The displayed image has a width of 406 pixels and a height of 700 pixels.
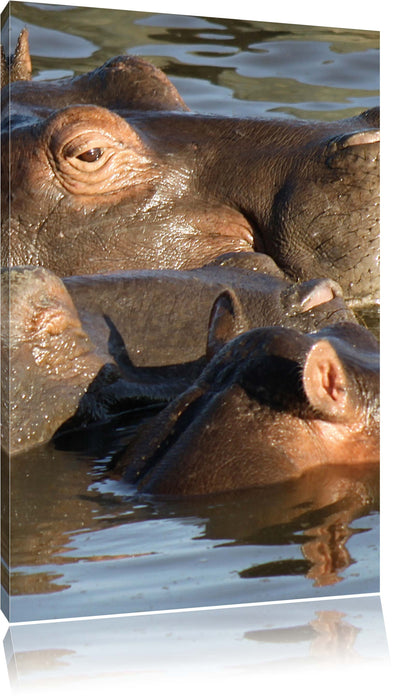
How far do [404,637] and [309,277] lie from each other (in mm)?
2174

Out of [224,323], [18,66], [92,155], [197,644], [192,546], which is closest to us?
[197,644]

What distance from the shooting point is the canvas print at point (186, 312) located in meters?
4.64

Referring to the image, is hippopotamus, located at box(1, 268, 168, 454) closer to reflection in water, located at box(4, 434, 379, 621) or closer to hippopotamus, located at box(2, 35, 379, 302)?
reflection in water, located at box(4, 434, 379, 621)

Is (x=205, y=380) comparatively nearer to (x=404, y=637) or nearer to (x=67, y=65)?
(x=404, y=637)

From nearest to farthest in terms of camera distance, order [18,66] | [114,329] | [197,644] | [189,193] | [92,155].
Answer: [197,644] < [114,329] < [92,155] < [189,193] < [18,66]

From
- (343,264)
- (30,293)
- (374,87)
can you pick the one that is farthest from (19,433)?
(374,87)

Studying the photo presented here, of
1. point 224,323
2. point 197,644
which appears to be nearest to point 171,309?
point 224,323

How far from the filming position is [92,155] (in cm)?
648

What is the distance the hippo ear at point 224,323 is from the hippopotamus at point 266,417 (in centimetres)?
29

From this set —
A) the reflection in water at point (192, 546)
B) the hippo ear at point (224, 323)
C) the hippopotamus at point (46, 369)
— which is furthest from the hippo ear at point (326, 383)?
the hippopotamus at point (46, 369)

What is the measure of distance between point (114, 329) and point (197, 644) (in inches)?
61.9

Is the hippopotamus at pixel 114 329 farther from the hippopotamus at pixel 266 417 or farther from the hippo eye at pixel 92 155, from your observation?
the hippo eye at pixel 92 155

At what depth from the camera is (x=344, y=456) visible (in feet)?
15.9

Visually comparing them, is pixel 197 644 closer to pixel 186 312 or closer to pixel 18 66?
pixel 186 312
